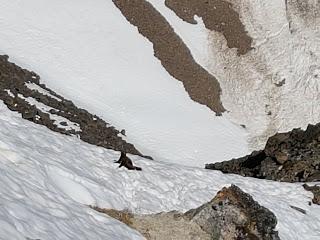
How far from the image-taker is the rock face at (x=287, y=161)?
2542 cm

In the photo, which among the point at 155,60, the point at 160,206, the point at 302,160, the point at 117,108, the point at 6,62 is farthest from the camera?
the point at 155,60

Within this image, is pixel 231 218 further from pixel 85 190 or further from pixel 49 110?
pixel 49 110

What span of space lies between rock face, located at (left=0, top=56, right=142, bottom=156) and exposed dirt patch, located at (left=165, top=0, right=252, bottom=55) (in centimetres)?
1608

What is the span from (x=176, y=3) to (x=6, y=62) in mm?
17625

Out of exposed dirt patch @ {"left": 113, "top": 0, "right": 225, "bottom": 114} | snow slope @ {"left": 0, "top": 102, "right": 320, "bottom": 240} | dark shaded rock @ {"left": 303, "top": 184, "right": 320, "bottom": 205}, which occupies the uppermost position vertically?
exposed dirt patch @ {"left": 113, "top": 0, "right": 225, "bottom": 114}

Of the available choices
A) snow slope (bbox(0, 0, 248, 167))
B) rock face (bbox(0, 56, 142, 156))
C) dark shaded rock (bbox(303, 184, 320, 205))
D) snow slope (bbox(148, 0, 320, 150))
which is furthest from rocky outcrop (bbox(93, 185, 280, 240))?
snow slope (bbox(148, 0, 320, 150))

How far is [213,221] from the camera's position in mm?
13977

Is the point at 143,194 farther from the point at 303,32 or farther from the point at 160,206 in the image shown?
the point at 303,32

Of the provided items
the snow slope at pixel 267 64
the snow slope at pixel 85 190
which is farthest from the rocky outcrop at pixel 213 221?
the snow slope at pixel 267 64

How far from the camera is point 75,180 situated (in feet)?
45.7

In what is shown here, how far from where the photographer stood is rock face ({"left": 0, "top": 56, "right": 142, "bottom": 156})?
1114 inches

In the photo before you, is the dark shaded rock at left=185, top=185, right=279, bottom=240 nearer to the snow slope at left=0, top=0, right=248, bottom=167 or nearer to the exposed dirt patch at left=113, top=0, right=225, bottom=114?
the snow slope at left=0, top=0, right=248, bottom=167

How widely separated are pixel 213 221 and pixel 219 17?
35.6 metres

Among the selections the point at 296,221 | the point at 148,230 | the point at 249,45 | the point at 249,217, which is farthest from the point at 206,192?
the point at 249,45
